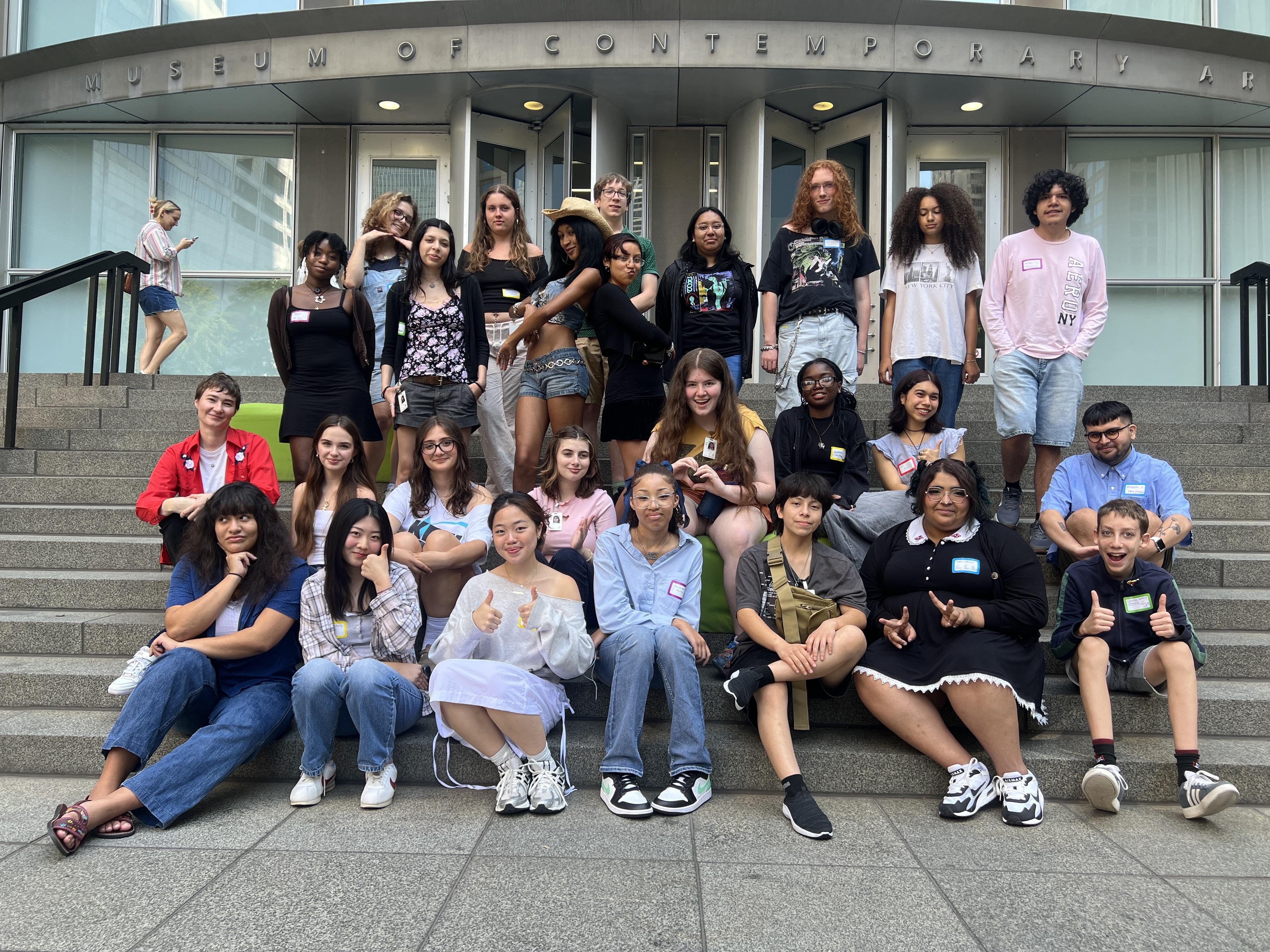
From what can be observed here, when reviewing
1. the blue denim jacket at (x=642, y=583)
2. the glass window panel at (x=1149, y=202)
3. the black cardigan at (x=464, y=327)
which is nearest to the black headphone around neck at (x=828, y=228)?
the black cardigan at (x=464, y=327)

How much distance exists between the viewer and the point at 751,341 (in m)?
5.35

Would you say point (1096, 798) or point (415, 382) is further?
point (415, 382)

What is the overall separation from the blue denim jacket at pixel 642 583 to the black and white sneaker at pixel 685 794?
66cm

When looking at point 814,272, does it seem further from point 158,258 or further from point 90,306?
point 158,258

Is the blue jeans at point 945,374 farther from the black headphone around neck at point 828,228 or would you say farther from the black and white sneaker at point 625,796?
the black and white sneaker at point 625,796

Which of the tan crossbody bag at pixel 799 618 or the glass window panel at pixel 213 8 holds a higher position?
the glass window panel at pixel 213 8

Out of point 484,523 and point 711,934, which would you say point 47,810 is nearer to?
point 484,523

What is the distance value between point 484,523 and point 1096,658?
2.72 m

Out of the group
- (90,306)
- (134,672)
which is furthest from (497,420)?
(90,306)

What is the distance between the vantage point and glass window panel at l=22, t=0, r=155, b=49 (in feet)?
38.5

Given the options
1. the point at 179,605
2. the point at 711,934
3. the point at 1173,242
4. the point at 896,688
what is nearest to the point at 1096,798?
the point at 896,688

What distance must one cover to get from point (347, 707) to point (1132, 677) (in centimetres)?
329

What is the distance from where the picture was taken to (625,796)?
11.5ft

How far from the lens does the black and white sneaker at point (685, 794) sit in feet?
11.4
